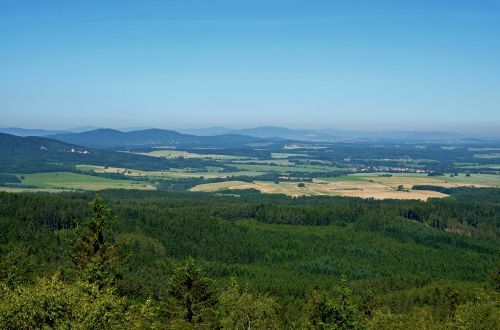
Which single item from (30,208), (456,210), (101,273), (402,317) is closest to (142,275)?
(30,208)

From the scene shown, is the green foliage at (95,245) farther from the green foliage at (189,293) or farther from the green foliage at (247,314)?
the green foliage at (247,314)

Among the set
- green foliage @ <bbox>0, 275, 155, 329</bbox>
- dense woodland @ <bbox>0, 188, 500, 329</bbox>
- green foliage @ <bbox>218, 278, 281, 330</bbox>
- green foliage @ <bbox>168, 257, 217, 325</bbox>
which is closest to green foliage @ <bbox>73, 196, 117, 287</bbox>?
dense woodland @ <bbox>0, 188, 500, 329</bbox>

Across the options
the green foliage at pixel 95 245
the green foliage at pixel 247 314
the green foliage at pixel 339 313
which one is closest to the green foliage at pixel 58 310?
the green foliage at pixel 247 314

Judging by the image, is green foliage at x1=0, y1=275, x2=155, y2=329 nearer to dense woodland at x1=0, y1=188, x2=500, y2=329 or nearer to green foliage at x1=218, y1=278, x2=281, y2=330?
dense woodland at x1=0, y1=188, x2=500, y2=329

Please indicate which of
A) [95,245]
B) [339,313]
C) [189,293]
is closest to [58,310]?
[95,245]

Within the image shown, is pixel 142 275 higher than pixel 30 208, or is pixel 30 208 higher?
pixel 30 208

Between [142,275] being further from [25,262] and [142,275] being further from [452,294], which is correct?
[452,294]

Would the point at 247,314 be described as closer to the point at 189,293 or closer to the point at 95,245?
the point at 189,293

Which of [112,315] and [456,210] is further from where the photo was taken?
[456,210]

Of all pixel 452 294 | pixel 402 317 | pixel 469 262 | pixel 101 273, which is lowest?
pixel 469 262
